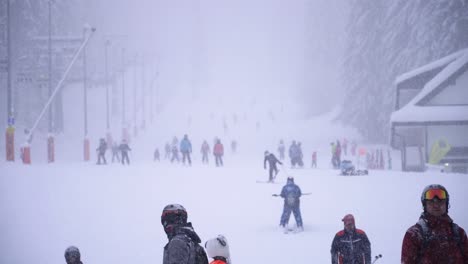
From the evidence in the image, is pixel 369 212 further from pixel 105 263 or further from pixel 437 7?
pixel 437 7

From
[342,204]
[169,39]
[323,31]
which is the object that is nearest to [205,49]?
[169,39]

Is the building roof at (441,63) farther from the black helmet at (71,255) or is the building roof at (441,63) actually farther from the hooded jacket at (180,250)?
the hooded jacket at (180,250)

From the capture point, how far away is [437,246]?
3928 millimetres

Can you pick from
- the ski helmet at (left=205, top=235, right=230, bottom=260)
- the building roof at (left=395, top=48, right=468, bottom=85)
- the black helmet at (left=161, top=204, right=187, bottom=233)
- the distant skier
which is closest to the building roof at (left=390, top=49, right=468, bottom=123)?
the building roof at (left=395, top=48, right=468, bottom=85)

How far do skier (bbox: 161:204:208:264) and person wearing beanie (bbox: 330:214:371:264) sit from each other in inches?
153

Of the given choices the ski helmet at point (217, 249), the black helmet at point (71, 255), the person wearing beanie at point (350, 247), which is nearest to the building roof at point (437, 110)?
the person wearing beanie at point (350, 247)

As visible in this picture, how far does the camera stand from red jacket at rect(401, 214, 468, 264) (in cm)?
392

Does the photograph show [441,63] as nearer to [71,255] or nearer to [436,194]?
[436,194]

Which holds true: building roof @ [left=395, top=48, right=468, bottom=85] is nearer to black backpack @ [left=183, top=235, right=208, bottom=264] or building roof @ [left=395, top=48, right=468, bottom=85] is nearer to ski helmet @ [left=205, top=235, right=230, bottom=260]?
ski helmet @ [left=205, top=235, right=230, bottom=260]

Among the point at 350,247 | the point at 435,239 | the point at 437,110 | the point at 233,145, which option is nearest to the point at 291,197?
the point at 350,247

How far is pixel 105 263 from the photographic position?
11914 millimetres

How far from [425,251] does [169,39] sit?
11521cm

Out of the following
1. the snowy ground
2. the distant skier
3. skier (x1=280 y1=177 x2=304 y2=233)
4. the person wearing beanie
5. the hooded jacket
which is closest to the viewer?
the hooded jacket

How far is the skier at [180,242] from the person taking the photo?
11.2 feet
